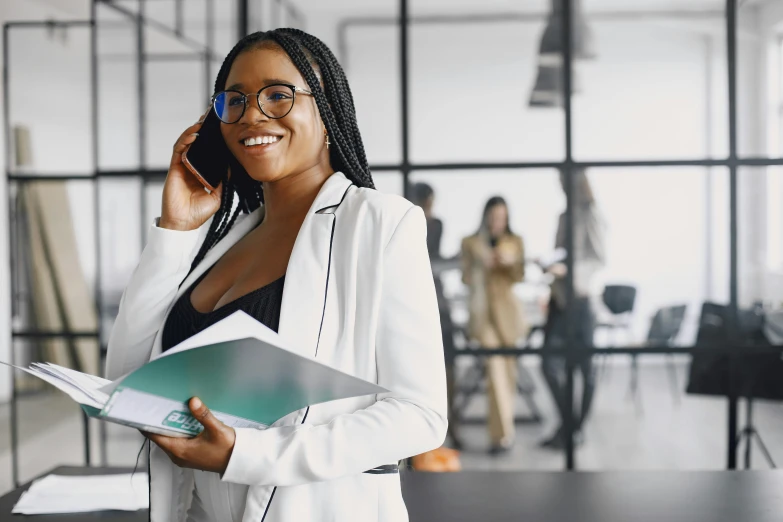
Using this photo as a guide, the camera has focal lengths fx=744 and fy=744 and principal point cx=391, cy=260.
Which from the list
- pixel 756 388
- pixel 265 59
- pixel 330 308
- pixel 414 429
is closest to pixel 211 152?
pixel 265 59

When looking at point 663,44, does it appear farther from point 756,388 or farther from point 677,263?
point 756,388

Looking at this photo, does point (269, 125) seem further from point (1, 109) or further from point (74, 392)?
point (1, 109)

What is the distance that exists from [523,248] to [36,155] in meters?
2.66

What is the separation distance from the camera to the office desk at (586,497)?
146 cm

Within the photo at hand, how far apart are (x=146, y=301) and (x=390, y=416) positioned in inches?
18.7

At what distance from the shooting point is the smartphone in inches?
52.2

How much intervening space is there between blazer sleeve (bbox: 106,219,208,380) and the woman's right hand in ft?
0.13

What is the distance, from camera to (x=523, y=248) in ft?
11.8

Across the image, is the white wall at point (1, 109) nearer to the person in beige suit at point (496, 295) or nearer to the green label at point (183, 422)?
the person in beige suit at point (496, 295)

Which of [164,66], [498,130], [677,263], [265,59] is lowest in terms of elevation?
[677,263]

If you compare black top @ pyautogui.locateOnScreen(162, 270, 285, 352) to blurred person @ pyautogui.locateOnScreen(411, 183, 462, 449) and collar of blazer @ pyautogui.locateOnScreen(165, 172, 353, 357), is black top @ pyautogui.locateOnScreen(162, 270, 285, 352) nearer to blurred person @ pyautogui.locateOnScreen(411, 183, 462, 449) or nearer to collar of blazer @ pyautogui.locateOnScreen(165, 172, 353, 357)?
collar of blazer @ pyautogui.locateOnScreen(165, 172, 353, 357)

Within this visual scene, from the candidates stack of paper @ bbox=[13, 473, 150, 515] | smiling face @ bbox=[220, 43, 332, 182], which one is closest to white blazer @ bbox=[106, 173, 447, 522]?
smiling face @ bbox=[220, 43, 332, 182]

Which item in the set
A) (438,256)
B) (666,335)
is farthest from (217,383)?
(666,335)

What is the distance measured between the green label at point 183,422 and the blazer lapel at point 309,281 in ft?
0.52
